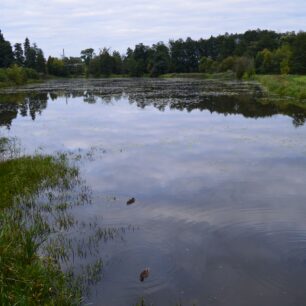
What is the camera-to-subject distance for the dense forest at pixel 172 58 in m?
96.3

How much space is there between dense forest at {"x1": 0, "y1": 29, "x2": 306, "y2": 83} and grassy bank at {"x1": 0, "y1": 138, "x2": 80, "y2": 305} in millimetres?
77147

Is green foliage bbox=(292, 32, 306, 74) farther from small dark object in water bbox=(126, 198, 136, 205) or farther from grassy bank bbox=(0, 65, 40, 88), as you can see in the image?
small dark object in water bbox=(126, 198, 136, 205)

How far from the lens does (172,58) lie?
127 meters

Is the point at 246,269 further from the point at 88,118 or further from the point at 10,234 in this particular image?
the point at 88,118

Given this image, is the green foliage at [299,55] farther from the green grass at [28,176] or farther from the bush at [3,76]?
the green grass at [28,176]

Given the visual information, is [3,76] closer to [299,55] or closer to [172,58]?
[299,55]

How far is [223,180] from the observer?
13.1 m

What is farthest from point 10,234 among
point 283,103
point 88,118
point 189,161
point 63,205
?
point 283,103

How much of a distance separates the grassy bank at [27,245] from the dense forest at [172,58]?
253 feet

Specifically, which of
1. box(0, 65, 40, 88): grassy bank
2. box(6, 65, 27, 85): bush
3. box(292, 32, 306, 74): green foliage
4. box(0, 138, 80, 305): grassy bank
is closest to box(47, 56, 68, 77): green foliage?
box(0, 65, 40, 88): grassy bank

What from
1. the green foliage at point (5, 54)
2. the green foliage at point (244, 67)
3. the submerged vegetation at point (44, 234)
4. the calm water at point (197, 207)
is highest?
the green foliage at point (5, 54)

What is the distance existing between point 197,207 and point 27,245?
5041 millimetres

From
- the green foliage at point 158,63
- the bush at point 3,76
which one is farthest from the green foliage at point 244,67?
the bush at point 3,76

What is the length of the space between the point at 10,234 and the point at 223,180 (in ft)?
24.0
